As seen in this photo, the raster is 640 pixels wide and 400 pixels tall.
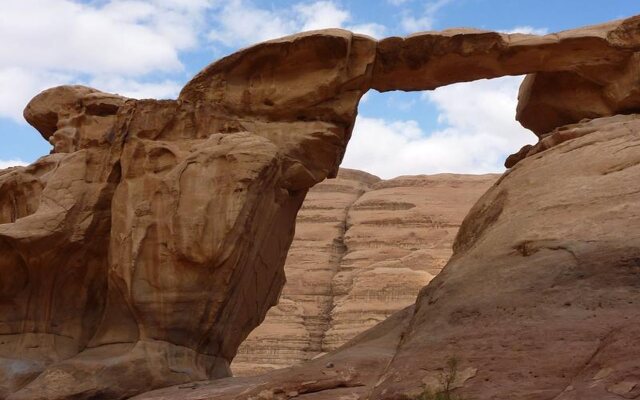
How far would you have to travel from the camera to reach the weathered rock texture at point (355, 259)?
34.2 m

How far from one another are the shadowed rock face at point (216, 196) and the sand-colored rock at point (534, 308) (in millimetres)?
61

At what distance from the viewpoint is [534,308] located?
766 centimetres

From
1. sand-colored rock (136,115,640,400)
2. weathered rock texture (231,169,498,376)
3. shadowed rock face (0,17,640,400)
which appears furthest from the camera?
weathered rock texture (231,169,498,376)

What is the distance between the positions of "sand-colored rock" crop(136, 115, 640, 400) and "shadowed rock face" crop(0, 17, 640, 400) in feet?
0.20

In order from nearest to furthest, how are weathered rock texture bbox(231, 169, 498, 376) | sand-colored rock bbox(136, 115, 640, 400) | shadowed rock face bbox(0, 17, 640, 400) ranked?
sand-colored rock bbox(136, 115, 640, 400) → shadowed rock face bbox(0, 17, 640, 400) → weathered rock texture bbox(231, 169, 498, 376)

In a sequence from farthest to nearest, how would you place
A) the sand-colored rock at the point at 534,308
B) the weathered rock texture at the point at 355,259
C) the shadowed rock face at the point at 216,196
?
the weathered rock texture at the point at 355,259
the shadowed rock face at the point at 216,196
the sand-colored rock at the point at 534,308

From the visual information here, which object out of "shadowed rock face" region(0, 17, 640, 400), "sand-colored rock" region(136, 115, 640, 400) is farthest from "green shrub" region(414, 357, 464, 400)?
"shadowed rock face" region(0, 17, 640, 400)

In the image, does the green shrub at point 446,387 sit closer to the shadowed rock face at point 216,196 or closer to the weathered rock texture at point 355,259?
the shadowed rock face at point 216,196

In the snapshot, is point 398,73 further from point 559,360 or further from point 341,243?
point 341,243

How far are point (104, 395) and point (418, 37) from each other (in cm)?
679

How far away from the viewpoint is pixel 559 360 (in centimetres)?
680

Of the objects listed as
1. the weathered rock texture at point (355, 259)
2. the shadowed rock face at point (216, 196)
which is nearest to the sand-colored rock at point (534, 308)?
the shadowed rock face at point (216, 196)

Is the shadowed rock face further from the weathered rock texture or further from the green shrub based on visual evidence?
the weathered rock texture

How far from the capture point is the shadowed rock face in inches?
412
